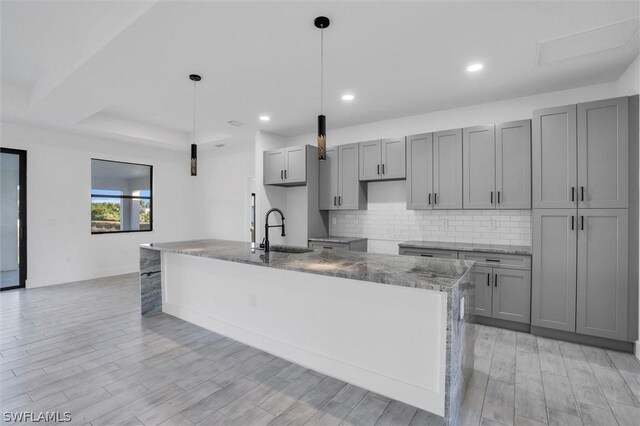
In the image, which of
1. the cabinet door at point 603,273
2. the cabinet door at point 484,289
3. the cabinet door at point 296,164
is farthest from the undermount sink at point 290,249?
the cabinet door at point 603,273

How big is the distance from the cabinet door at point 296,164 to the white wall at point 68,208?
121 inches

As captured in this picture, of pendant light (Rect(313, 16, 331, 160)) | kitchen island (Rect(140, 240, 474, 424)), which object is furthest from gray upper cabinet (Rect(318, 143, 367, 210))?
pendant light (Rect(313, 16, 331, 160))

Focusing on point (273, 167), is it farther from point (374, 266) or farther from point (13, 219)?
point (13, 219)

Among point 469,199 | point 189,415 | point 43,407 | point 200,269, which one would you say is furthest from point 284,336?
point 469,199

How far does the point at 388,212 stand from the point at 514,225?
5.55 feet

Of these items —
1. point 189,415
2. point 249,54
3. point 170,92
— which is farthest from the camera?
point 170,92

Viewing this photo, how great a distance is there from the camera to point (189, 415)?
2.06m

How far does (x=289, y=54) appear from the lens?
9.52 feet

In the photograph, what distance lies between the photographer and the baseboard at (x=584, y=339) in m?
3.02

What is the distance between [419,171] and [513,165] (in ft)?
3.65

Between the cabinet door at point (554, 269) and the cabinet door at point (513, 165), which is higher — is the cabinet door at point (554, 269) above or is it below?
below

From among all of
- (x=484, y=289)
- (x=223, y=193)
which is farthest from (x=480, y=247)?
(x=223, y=193)

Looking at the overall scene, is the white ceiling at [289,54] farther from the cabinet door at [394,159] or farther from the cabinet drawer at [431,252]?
the cabinet drawer at [431,252]

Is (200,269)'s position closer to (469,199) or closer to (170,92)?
(170,92)
